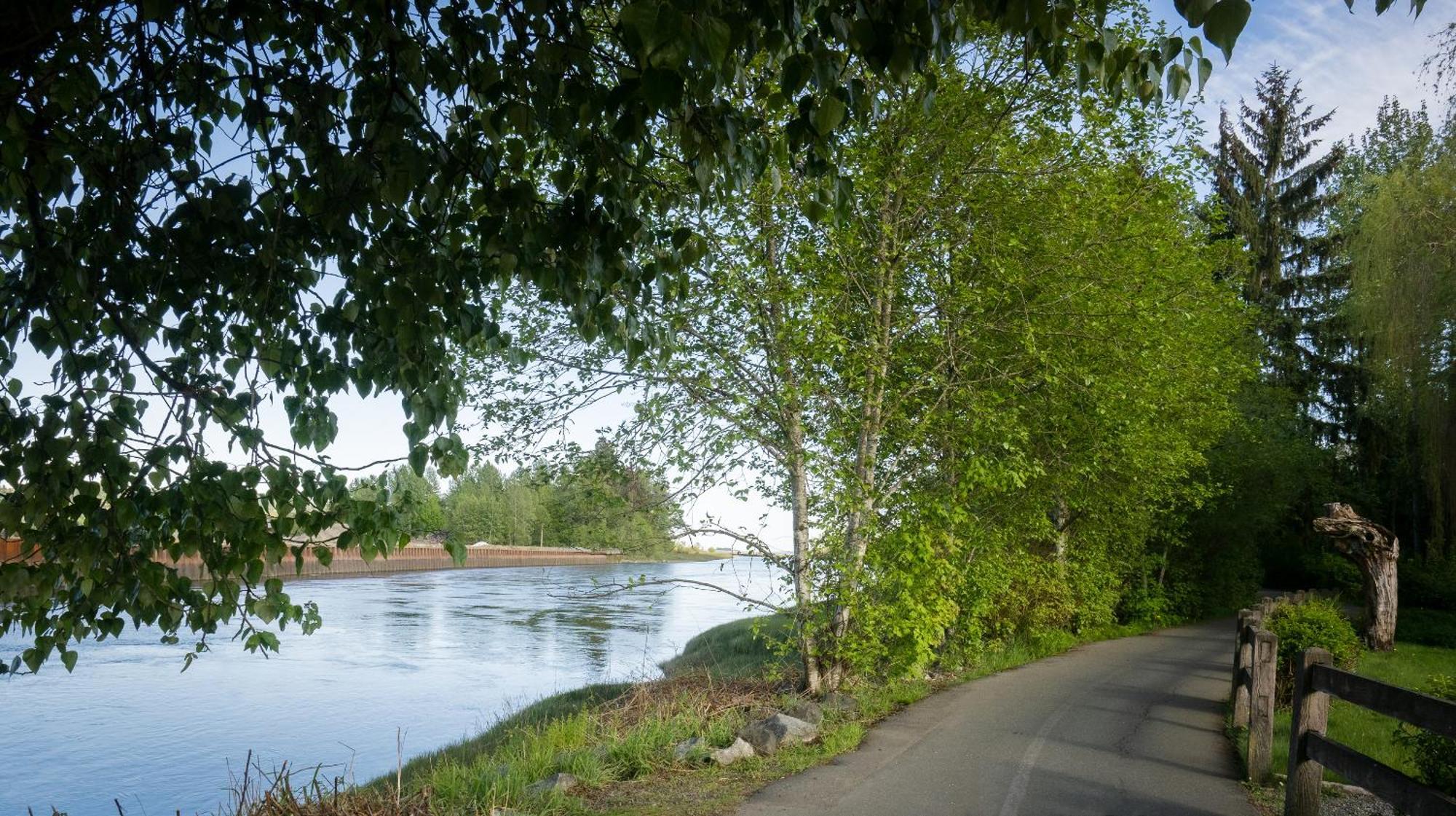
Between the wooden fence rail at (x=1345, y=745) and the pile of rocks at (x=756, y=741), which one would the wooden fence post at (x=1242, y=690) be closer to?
the wooden fence rail at (x=1345, y=745)

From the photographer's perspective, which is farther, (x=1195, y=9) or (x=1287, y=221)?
(x=1287, y=221)

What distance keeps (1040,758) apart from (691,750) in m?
2.89

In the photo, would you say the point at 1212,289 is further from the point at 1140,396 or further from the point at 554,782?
the point at 554,782

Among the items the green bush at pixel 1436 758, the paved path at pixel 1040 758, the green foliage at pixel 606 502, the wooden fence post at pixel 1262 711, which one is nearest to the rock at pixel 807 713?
the paved path at pixel 1040 758

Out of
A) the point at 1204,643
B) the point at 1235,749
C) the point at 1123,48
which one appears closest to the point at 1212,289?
the point at 1204,643

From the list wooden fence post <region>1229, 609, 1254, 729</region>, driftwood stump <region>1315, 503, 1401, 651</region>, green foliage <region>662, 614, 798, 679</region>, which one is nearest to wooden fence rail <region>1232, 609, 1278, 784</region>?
wooden fence post <region>1229, 609, 1254, 729</region>

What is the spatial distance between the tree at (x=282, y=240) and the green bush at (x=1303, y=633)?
9757mm

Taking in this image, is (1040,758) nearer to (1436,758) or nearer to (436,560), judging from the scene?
(1436,758)

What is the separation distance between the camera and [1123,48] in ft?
14.2

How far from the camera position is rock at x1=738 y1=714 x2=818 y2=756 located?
8887 millimetres

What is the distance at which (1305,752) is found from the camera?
678 centimetres

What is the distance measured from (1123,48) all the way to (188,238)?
443 cm

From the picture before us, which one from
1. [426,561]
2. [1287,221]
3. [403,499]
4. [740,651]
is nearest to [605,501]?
[403,499]

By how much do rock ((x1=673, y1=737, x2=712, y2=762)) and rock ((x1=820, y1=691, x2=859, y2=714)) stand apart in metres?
2.23
